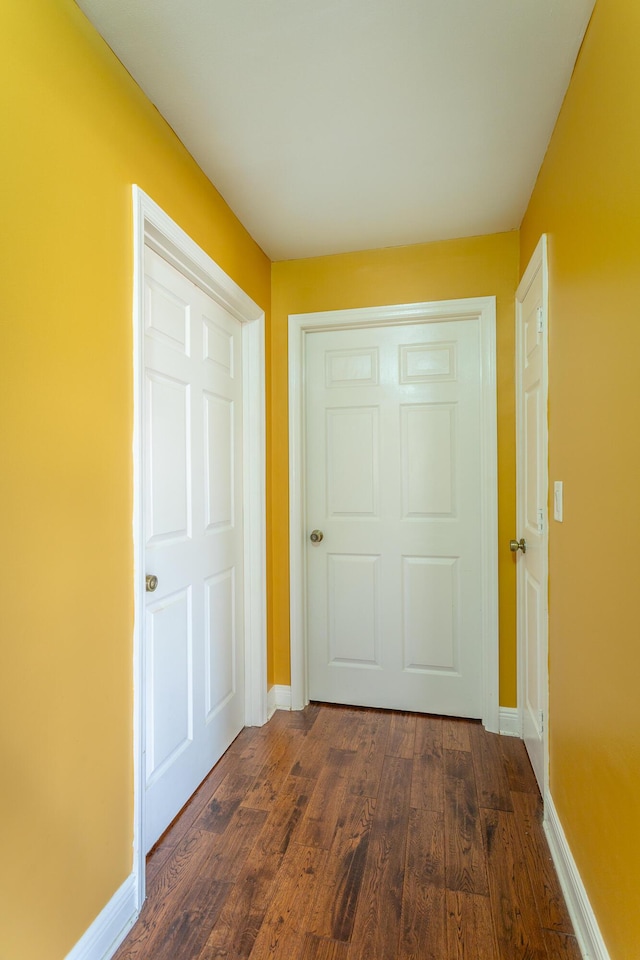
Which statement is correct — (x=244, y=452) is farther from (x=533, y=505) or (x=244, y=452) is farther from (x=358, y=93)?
(x=358, y=93)

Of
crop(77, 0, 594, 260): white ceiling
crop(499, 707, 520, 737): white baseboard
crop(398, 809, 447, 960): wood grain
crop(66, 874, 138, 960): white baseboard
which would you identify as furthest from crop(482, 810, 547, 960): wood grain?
crop(77, 0, 594, 260): white ceiling

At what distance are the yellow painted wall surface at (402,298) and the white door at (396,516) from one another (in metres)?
0.13

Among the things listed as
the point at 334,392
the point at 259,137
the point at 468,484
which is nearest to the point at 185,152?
the point at 259,137

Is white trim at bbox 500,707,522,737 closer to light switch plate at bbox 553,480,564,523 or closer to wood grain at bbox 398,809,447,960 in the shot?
wood grain at bbox 398,809,447,960

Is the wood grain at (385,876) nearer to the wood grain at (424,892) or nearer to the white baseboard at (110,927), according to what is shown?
the wood grain at (424,892)

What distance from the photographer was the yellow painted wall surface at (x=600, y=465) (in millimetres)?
968

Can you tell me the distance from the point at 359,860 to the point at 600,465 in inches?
54.6

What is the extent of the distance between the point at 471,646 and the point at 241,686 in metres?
1.14

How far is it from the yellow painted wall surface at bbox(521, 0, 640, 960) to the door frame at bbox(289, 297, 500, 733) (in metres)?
0.67

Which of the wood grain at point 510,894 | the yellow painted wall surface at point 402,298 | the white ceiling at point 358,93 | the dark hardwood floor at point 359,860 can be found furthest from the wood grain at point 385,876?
the white ceiling at point 358,93

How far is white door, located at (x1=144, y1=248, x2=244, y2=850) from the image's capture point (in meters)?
1.60

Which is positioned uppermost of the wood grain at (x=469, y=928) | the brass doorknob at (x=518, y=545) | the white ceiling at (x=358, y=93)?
the white ceiling at (x=358, y=93)

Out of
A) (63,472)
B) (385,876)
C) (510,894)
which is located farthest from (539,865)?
(63,472)

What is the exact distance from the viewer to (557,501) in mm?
1555
